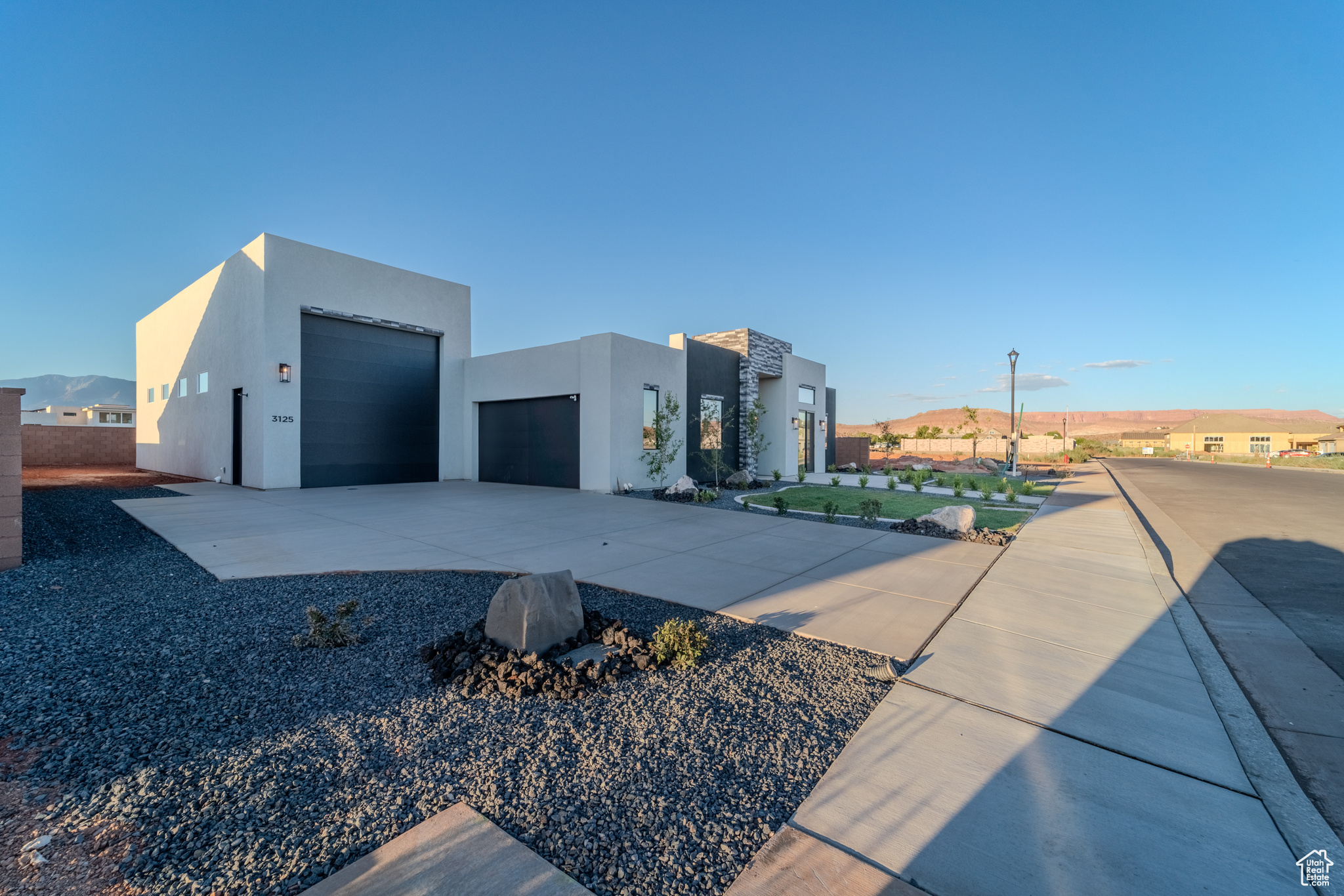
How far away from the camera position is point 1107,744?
2.27 meters

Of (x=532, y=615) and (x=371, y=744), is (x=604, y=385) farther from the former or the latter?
(x=371, y=744)

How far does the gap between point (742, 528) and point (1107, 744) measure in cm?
530

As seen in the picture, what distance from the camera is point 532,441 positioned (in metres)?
13.5

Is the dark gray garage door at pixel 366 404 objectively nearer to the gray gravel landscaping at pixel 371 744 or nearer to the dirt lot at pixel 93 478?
the dirt lot at pixel 93 478

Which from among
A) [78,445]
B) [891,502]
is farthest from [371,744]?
[78,445]

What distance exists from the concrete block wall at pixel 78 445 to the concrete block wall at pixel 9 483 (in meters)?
19.7

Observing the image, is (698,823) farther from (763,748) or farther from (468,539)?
(468,539)

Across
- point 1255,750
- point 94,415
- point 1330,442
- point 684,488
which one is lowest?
point 1255,750

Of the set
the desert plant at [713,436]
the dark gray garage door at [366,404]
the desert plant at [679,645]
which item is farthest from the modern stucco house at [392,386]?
the desert plant at [679,645]

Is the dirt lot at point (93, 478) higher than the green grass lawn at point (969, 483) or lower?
higher

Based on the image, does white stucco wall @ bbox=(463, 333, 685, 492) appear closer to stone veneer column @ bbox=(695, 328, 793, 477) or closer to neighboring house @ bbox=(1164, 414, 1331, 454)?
stone veneer column @ bbox=(695, 328, 793, 477)

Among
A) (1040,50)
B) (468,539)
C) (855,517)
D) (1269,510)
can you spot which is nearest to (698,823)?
(468,539)

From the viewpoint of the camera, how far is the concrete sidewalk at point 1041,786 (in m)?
1.55

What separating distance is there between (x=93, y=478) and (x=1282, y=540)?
85.3ft
